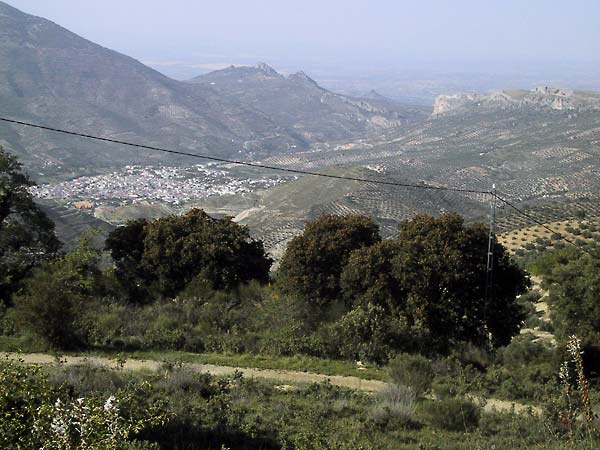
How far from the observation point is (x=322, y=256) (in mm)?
17938

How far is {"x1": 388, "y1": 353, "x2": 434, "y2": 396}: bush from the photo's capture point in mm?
10273

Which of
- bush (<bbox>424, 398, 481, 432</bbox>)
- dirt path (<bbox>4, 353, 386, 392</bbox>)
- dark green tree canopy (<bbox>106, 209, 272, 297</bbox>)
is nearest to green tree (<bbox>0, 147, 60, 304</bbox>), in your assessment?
dark green tree canopy (<bbox>106, 209, 272, 297</bbox>)

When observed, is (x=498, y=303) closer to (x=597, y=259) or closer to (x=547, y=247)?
(x=597, y=259)

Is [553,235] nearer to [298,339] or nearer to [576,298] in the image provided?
[576,298]

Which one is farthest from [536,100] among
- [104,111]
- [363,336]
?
[363,336]

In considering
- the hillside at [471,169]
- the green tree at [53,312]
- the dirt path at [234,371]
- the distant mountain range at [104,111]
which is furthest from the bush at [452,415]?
the distant mountain range at [104,111]

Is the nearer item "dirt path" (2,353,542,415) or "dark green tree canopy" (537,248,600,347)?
"dirt path" (2,353,542,415)

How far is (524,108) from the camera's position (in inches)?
5472

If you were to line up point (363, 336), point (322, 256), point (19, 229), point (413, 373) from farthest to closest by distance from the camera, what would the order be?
point (19, 229) < point (322, 256) < point (363, 336) < point (413, 373)

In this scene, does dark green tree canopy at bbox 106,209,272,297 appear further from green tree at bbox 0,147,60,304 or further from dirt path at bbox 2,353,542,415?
dirt path at bbox 2,353,542,415

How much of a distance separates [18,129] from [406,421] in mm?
115469

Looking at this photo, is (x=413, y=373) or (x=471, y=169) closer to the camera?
(x=413, y=373)

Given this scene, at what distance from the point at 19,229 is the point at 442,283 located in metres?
11.9

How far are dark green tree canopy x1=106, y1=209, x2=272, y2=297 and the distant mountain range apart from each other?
79.1m
